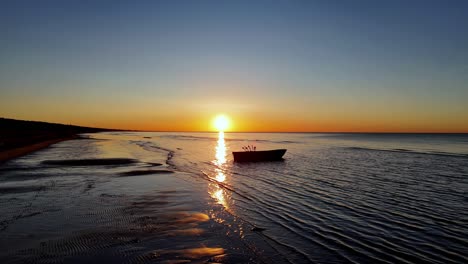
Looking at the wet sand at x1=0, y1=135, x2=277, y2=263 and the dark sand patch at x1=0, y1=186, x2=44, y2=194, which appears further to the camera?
the dark sand patch at x1=0, y1=186, x2=44, y2=194

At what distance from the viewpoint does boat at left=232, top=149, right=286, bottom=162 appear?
137ft

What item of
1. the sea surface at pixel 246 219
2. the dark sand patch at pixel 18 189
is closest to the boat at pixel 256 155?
the sea surface at pixel 246 219

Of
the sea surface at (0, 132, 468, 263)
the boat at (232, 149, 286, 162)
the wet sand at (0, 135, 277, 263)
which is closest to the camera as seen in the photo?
the wet sand at (0, 135, 277, 263)

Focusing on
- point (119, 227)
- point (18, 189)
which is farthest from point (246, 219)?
point (18, 189)

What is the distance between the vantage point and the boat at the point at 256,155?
41706 mm

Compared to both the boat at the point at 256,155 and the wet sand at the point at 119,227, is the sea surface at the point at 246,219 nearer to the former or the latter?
the wet sand at the point at 119,227

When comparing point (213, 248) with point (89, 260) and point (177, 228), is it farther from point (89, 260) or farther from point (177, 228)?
point (89, 260)

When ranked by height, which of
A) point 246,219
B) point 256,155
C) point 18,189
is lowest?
point 18,189

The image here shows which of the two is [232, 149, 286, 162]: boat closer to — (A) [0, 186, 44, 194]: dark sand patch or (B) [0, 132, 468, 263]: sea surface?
(B) [0, 132, 468, 263]: sea surface

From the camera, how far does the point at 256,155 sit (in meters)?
42.2

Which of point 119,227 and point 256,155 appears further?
point 256,155

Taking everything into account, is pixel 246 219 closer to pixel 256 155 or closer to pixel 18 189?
pixel 18 189

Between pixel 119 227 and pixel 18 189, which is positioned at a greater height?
pixel 119 227

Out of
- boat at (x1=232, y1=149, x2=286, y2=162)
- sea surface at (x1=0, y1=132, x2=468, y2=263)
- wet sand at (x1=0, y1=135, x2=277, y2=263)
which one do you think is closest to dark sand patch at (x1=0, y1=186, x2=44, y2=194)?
wet sand at (x1=0, y1=135, x2=277, y2=263)
